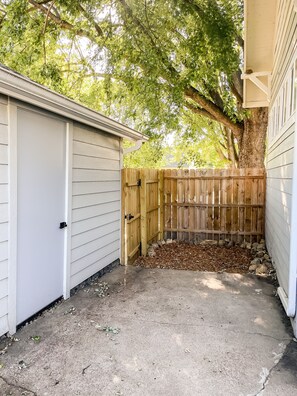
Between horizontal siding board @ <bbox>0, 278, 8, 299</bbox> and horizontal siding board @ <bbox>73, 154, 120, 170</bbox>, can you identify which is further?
horizontal siding board @ <bbox>73, 154, 120, 170</bbox>

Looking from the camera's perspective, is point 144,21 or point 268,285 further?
point 144,21

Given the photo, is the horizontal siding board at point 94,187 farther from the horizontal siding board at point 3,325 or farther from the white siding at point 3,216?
the horizontal siding board at point 3,325

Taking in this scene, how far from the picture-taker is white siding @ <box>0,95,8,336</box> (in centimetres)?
290

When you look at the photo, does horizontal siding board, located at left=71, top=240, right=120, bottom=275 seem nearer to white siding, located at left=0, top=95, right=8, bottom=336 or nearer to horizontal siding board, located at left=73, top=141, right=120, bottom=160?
white siding, located at left=0, top=95, right=8, bottom=336

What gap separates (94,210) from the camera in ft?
15.7

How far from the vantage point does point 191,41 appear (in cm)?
654

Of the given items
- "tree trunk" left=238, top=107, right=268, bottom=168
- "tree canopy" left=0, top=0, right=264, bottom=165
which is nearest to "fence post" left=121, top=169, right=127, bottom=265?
"tree canopy" left=0, top=0, right=264, bottom=165

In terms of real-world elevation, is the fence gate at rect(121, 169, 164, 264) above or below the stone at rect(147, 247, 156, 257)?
above

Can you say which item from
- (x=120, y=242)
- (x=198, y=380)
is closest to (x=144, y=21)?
(x=120, y=242)

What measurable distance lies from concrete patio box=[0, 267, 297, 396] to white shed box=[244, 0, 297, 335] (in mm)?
507

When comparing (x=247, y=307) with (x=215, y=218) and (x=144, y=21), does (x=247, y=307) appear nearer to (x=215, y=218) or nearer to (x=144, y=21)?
(x=215, y=218)

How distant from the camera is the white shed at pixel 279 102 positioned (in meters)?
3.38

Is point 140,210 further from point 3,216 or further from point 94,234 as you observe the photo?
point 3,216

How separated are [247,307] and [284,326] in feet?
1.85
